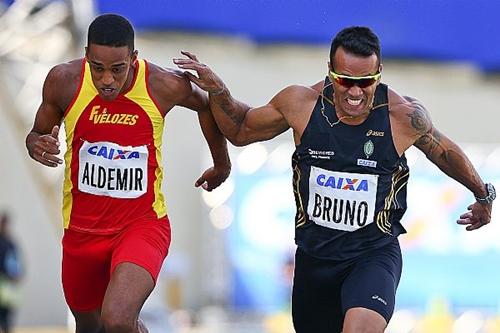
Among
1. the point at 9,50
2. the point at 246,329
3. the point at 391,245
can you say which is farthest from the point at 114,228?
the point at 246,329

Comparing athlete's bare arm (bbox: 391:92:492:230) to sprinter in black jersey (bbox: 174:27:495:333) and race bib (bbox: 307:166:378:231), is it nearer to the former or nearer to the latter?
sprinter in black jersey (bbox: 174:27:495:333)

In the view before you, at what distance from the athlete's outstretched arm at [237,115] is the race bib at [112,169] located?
54cm

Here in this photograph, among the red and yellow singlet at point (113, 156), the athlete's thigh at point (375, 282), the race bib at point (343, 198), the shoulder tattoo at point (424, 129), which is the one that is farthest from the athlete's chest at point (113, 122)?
the shoulder tattoo at point (424, 129)

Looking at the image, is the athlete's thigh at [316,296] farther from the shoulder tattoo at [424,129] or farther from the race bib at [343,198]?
the shoulder tattoo at [424,129]

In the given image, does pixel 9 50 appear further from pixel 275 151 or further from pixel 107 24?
pixel 107 24

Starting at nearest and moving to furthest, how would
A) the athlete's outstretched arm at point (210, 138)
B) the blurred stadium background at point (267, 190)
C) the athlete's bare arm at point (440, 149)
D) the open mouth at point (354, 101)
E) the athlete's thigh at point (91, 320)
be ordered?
the open mouth at point (354, 101) < the athlete's bare arm at point (440, 149) < the athlete's outstretched arm at point (210, 138) < the athlete's thigh at point (91, 320) < the blurred stadium background at point (267, 190)

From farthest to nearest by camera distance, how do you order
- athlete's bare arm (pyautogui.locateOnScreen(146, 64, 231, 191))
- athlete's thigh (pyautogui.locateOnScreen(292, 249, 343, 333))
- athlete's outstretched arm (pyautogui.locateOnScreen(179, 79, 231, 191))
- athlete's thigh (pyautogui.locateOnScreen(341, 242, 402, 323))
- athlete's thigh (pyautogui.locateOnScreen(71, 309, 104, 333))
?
athlete's thigh (pyautogui.locateOnScreen(71, 309, 104, 333))
athlete's outstretched arm (pyautogui.locateOnScreen(179, 79, 231, 191))
athlete's bare arm (pyautogui.locateOnScreen(146, 64, 231, 191))
athlete's thigh (pyautogui.locateOnScreen(292, 249, 343, 333))
athlete's thigh (pyautogui.locateOnScreen(341, 242, 402, 323))

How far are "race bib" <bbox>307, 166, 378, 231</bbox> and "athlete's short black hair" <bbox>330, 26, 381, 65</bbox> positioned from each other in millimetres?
695

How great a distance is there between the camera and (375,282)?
24.2 ft

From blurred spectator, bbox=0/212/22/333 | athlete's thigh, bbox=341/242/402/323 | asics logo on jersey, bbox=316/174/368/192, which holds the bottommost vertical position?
blurred spectator, bbox=0/212/22/333

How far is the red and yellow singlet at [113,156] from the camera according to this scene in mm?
7691

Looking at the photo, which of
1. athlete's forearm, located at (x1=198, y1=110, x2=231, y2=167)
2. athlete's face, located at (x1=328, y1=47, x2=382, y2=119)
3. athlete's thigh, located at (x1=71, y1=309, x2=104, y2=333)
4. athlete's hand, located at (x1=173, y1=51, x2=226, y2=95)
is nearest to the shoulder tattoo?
athlete's face, located at (x1=328, y1=47, x2=382, y2=119)

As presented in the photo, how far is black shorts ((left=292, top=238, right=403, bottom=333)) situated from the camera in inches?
288

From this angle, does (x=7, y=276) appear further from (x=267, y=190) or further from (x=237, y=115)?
(x=237, y=115)
